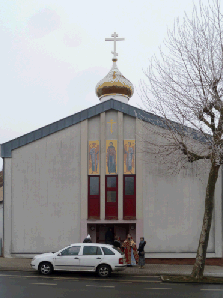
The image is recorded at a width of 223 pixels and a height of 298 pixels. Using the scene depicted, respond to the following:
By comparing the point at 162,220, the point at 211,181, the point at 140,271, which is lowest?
the point at 140,271

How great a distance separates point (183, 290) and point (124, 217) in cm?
703

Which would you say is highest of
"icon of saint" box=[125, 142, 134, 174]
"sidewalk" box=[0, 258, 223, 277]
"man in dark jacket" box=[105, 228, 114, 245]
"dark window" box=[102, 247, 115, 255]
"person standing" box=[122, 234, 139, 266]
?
"icon of saint" box=[125, 142, 134, 174]

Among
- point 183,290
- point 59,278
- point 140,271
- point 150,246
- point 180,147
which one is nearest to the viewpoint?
point 183,290

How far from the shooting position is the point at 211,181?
14.2 meters

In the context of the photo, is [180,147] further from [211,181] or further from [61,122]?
[61,122]

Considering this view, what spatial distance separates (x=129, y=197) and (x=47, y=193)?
4202 mm

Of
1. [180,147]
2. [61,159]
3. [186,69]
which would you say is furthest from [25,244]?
[186,69]

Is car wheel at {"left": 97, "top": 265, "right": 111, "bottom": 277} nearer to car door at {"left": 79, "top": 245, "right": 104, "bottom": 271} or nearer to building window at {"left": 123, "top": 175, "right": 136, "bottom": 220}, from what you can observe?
car door at {"left": 79, "top": 245, "right": 104, "bottom": 271}

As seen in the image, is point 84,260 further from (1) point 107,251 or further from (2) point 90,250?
(1) point 107,251

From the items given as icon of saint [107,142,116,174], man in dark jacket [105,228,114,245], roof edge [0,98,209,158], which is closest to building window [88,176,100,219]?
icon of saint [107,142,116,174]

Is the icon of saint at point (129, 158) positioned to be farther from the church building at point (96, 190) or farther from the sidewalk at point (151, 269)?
the sidewalk at point (151, 269)

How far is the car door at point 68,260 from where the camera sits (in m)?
14.2

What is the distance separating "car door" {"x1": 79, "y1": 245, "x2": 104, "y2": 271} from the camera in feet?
46.6

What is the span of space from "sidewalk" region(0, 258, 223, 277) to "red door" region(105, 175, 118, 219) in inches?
119
